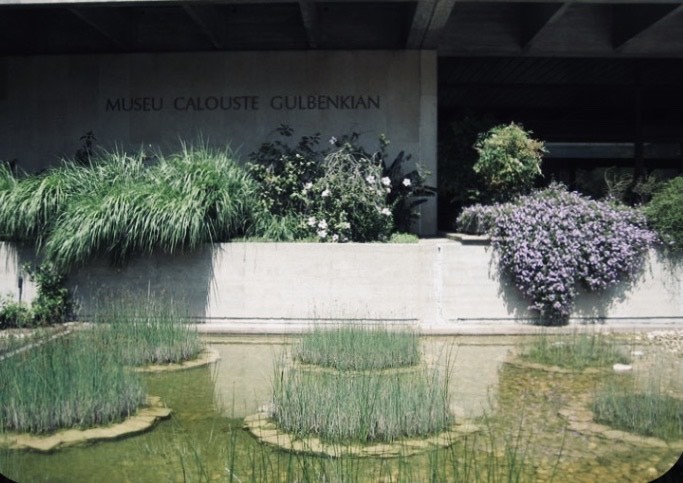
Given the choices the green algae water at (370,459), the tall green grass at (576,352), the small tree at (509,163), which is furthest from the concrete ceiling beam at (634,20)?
the green algae water at (370,459)

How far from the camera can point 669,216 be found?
891cm

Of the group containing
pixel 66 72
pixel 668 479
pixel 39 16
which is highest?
pixel 39 16

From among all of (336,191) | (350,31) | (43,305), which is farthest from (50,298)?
(350,31)

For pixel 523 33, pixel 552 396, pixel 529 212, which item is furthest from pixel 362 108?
pixel 552 396

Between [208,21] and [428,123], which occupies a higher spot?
[208,21]

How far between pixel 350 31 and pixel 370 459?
9309mm

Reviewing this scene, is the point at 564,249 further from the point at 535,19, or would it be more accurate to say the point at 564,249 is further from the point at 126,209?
the point at 126,209

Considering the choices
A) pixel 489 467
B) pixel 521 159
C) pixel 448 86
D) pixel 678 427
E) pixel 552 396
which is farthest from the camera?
pixel 448 86

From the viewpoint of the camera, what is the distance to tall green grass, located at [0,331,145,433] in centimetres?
459

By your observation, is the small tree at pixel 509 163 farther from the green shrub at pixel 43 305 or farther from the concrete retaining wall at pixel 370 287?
→ the green shrub at pixel 43 305

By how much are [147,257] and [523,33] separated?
7184mm

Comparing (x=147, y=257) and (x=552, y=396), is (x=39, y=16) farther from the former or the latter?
(x=552, y=396)

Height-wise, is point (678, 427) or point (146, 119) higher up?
point (146, 119)

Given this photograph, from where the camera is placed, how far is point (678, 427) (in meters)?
4.64
